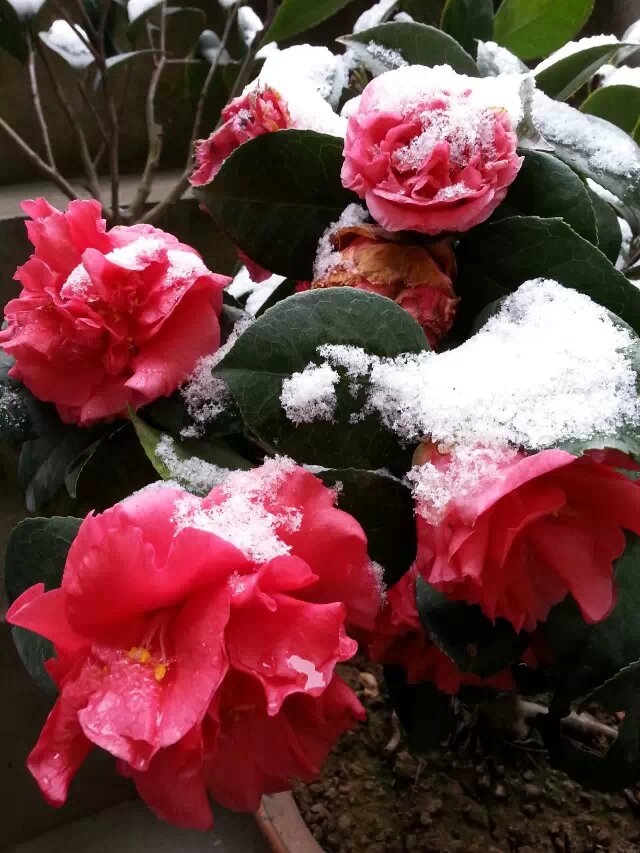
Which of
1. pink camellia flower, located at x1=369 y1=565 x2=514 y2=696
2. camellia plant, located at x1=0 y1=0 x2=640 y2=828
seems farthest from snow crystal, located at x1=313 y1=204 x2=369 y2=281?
pink camellia flower, located at x1=369 y1=565 x2=514 y2=696

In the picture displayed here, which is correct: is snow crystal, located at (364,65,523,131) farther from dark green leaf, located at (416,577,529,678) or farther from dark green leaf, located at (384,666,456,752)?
dark green leaf, located at (384,666,456,752)

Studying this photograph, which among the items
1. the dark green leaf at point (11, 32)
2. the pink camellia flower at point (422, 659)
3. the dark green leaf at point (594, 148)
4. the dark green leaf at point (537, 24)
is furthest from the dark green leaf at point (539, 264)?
the dark green leaf at point (11, 32)

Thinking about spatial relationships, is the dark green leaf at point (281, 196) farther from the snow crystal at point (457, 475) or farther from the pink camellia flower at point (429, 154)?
the snow crystal at point (457, 475)

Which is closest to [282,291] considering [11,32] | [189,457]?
[189,457]

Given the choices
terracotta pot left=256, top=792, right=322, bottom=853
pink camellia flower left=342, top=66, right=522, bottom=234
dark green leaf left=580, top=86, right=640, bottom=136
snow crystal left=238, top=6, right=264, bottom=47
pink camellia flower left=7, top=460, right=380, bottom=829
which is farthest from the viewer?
snow crystal left=238, top=6, right=264, bottom=47

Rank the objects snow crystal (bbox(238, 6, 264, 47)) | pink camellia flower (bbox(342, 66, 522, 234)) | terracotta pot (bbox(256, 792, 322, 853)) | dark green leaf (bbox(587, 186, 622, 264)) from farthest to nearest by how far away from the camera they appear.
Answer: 1. snow crystal (bbox(238, 6, 264, 47))
2. terracotta pot (bbox(256, 792, 322, 853))
3. dark green leaf (bbox(587, 186, 622, 264))
4. pink camellia flower (bbox(342, 66, 522, 234))

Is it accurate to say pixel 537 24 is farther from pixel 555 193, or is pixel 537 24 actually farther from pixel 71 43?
pixel 71 43
